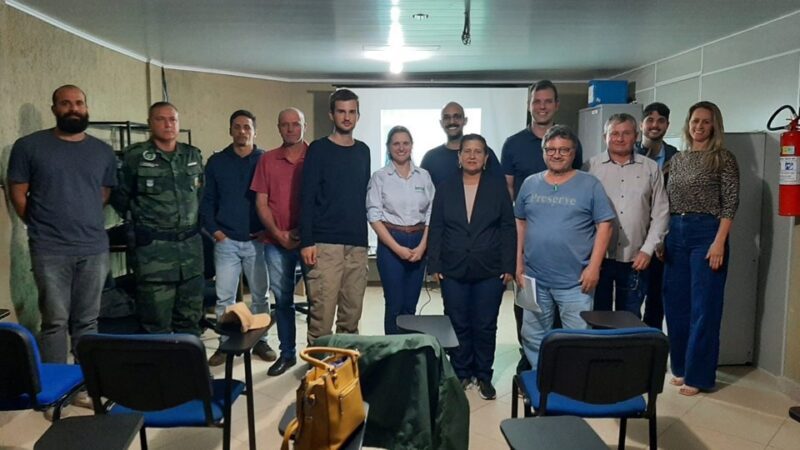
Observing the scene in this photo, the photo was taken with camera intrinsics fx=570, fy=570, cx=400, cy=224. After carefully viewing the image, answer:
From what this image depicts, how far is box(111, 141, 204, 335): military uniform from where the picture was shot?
3150 mm

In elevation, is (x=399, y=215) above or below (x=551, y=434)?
above

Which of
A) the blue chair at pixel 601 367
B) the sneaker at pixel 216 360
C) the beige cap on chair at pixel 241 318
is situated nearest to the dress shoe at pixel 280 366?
the sneaker at pixel 216 360

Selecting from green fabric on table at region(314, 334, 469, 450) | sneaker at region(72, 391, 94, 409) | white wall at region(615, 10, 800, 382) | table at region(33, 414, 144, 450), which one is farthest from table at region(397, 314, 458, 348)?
white wall at region(615, 10, 800, 382)

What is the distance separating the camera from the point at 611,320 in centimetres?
222

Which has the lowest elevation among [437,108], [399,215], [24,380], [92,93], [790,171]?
[24,380]

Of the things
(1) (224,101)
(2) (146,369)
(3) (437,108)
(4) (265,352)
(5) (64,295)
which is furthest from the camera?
(3) (437,108)

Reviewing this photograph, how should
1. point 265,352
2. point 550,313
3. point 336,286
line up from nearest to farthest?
→ point 550,313 → point 336,286 → point 265,352

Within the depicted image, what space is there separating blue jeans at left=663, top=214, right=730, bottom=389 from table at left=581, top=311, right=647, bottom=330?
1.01 metres

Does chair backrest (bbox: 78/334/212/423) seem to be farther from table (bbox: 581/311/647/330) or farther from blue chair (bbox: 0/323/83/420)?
table (bbox: 581/311/647/330)

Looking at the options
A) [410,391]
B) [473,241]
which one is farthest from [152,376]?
[473,241]

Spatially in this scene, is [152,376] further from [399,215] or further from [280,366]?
[280,366]

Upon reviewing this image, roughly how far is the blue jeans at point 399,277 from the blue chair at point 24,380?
1517 mm

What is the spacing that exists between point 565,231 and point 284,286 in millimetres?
1698

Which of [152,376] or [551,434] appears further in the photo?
[152,376]
